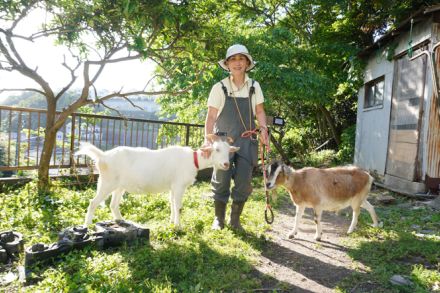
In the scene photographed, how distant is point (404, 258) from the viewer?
13.0ft

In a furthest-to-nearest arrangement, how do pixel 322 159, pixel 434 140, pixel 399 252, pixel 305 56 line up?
pixel 322 159 → pixel 305 56 → pixel 434 140 → pixel 399 252

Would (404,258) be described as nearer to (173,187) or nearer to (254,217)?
(254,217)

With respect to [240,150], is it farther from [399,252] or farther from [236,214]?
[399,252]

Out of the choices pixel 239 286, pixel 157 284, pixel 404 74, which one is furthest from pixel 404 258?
pixel 404 74

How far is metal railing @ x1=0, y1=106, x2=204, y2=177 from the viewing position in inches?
274

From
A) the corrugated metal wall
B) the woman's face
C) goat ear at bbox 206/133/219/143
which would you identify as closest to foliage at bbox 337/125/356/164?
the corrugated metal wall

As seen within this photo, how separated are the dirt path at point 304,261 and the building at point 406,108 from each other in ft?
11.4

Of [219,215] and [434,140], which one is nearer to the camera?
[219,215]

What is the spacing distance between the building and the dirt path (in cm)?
348

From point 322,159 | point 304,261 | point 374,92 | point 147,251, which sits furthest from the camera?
point 322,159

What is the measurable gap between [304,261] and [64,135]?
6100mm

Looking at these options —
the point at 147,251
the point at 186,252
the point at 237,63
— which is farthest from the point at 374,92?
the point at 147,251

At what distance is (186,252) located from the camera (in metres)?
3.78

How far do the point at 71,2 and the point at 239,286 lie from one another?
4500 mm
